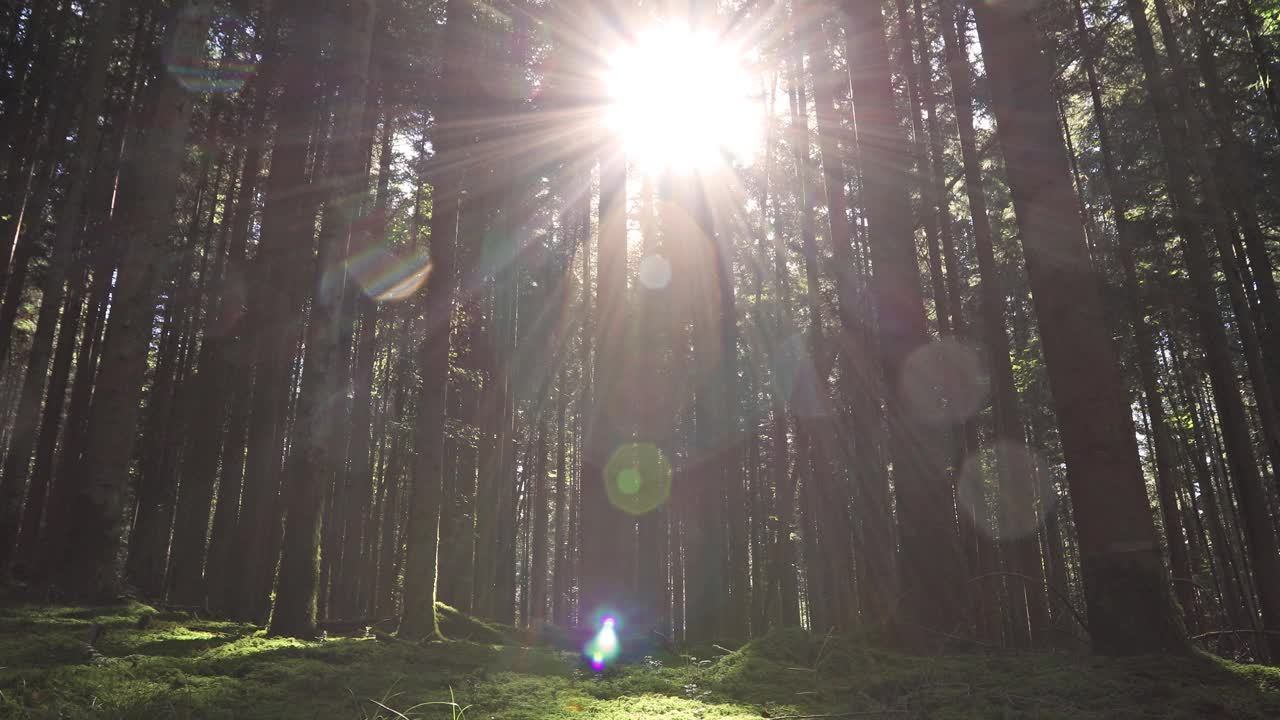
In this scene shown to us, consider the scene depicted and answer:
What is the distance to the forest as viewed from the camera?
12.8 ft

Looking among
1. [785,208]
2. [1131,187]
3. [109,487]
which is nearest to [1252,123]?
[1131,187]

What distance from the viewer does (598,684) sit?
170 inches

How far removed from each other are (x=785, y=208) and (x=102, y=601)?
17204 mm

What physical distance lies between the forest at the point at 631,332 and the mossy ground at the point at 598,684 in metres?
0.04

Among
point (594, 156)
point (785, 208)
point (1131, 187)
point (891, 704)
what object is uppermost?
point (785, 208)

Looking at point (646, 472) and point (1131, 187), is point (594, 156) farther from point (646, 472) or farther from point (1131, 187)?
point (1131, 187)

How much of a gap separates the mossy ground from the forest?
4 centimetres

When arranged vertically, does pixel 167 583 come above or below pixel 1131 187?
below

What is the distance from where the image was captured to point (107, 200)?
13570mm

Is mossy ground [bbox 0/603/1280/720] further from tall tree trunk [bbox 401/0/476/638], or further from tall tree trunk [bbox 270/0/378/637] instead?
tall tree trunk [bbox 401/0/476/638]

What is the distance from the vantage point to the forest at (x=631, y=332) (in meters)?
3.91

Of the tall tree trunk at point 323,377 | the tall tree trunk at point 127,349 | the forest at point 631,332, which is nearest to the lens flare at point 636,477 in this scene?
the forest at point 631,332

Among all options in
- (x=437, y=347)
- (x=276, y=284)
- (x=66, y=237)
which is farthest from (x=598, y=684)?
(x=66, y=237)

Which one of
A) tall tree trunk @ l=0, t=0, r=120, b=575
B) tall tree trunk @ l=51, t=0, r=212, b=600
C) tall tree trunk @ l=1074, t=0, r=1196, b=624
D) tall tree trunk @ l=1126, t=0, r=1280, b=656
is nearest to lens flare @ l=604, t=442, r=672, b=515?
tall tree trunk @ l=51, t=0, r=212, b=600
